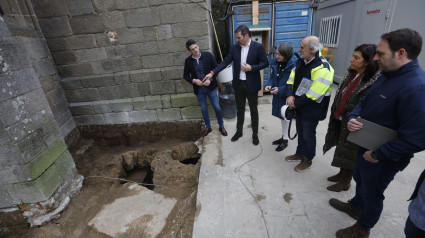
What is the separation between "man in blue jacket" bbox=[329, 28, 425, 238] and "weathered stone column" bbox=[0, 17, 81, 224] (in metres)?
3.43

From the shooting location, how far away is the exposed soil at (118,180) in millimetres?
2557

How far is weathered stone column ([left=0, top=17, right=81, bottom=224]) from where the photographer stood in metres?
2.20

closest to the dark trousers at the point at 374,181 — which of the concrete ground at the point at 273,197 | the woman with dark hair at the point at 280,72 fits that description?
the concrete ground at the point at 273,197

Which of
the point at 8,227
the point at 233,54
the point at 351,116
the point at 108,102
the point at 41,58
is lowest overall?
the point at 8,227

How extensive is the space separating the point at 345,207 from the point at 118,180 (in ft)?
11.1

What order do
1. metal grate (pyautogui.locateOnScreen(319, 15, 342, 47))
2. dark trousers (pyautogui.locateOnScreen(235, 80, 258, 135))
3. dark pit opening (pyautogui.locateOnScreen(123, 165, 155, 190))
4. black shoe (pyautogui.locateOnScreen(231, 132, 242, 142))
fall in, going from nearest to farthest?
1. dark trousers (pyautogui.locateOnScreen(235, 80, 258, 135))
2. black shoe (pyautogui.locateOnScreen(231, 132, 242, 142))
3. dark pit opening (pyautogui.locateOnScreen(123, 165, 155, 190))
4. metal grate (pyautogui.locateOnScreen(319, 15, 342, 47))

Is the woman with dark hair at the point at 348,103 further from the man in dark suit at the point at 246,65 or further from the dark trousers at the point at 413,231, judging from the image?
the man in dark suit at the point at 246,65

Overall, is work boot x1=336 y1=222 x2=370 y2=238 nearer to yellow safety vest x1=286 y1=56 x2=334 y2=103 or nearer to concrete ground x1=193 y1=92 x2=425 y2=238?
concrete ground x1=193 y1=92 x2=425 y2=238

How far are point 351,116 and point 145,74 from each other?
382 centimetres

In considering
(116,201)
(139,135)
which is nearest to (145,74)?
(139,135)

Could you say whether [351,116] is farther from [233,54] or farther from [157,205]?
[157,205]

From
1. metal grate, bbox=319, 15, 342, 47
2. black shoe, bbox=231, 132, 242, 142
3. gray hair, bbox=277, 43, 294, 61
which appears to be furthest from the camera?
metal grate, bbox=319, 15, 342, 47

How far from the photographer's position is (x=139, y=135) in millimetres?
4902

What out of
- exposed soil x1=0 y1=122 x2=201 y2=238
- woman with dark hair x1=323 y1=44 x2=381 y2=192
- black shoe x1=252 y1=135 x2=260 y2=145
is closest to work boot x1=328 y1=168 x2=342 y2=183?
woman with dark hair x1=323 y1=44 x2=381 y2=192
